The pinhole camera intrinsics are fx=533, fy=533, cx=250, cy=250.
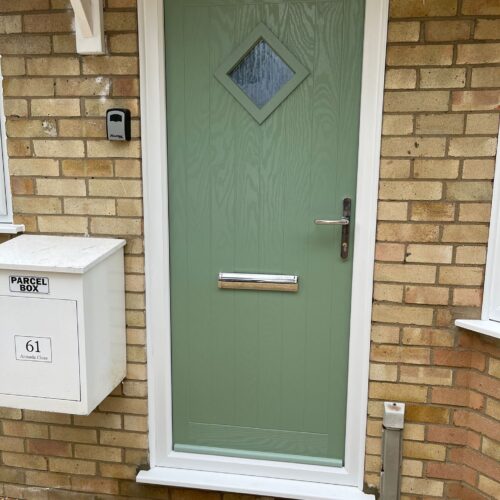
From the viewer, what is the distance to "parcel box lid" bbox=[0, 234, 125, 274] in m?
1.98

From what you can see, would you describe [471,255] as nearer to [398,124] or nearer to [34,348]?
[398,124]

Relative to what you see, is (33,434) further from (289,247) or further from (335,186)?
(335,186)

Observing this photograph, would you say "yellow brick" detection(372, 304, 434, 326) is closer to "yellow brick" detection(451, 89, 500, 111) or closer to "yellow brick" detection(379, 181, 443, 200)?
"yellow brick" detection(379, 181, 443, 200)

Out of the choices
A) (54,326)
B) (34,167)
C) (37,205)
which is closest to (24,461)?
(54,326)

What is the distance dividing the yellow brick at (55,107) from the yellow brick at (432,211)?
1.45 metres

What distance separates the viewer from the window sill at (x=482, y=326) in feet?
6.76

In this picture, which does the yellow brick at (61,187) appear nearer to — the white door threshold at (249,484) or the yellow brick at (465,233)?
the white door threshold at (249,484)

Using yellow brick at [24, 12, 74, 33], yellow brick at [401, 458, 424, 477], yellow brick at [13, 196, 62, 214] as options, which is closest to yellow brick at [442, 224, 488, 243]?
yellow brick at [401, 458, 424, 477]

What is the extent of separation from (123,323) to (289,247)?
802 millimetres

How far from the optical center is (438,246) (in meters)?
2.13

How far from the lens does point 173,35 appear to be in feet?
7.21

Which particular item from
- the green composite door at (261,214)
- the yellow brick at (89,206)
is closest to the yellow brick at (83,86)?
the green composite door at (261,214)

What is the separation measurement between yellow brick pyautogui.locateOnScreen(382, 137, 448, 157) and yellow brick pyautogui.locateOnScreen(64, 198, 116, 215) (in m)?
1.17

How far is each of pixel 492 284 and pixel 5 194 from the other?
7.01ft
